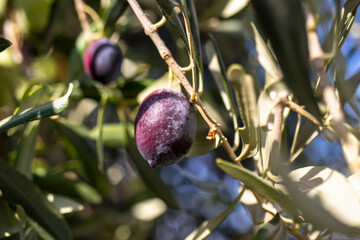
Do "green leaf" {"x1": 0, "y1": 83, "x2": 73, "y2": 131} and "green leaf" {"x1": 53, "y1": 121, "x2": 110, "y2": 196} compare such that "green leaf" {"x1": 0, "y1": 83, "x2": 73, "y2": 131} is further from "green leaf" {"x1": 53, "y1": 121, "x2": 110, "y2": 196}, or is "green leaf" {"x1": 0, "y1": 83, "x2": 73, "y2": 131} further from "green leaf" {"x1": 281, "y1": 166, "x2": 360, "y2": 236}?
"green leaf" {"x1": 53, "y1": 121, "x2": 110, "y2": 196}

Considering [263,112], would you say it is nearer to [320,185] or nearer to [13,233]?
[320,185]

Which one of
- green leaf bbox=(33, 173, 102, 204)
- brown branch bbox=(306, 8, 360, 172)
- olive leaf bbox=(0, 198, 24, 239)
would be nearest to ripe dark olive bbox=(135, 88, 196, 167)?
brown branch bbox=(306, 8, 360, 172)

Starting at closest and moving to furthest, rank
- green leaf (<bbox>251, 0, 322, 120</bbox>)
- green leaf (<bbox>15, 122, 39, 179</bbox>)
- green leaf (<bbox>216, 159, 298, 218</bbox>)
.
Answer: green leaf (<bbox>251, 0, 322, 120</bbox>) → green leaf (<bbox>216, 159, 298, 218</bbox>) → green leaf (<bbox>15, 122, 39, 179</bbox>)

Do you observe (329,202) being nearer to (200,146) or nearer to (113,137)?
(200,146)

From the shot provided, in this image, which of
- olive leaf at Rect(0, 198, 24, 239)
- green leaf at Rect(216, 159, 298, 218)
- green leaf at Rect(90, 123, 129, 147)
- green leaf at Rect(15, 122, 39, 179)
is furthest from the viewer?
green leaf at Rect(90, 123, 129, 147)

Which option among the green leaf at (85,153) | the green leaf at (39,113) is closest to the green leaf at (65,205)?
the green leaf at (85,153)

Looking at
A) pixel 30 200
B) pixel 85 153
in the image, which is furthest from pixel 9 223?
pixel 85 153
